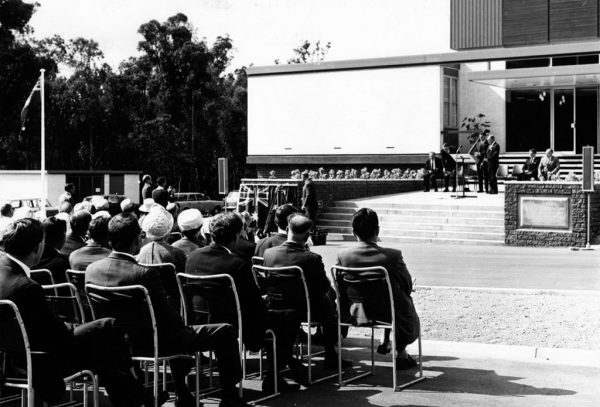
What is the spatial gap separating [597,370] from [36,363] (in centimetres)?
543

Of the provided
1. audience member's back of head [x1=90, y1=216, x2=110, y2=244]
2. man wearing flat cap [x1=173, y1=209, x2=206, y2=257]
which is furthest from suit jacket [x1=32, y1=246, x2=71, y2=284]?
man wearing flat cap [x1=173, y1=209, x2=206, y2=257]

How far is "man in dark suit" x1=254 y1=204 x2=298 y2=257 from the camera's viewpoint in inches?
338

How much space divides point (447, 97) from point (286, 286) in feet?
106

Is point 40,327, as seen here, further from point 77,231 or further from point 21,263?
point 77,231

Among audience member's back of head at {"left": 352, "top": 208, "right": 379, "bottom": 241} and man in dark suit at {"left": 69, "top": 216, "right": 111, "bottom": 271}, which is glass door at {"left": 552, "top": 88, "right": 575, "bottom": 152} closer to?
audience member's back of head at {"left": 352, "top": 208, "right": 379, "bottom": 241}

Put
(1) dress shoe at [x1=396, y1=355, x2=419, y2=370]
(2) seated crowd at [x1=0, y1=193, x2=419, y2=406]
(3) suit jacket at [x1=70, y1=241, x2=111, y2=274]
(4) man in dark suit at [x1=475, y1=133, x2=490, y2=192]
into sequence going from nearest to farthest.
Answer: (2) seated crowd at [x1=0, y1=193, x2=419, y2=406] < (3) suit jacket at [x1=70, y1=241, x2=111, y2=274] < (1) dress shoe at [x1=396, y1=355, x2=419, y2=370] < (4) man in dark suit at [x1=475, y1=133, x2=490, y2=192]

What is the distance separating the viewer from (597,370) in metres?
8.15

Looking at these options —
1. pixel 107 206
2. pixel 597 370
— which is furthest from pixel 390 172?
pixel 597 370

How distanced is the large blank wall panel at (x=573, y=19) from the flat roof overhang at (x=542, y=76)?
4.60m

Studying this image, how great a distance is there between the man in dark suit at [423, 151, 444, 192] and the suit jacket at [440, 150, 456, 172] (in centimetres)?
43

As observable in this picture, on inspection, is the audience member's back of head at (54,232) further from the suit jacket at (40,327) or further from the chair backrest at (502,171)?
the chair backrest at (502,171)

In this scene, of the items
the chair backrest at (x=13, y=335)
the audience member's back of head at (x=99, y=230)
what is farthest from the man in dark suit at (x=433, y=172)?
the chair backrest at (x=13, y=335)

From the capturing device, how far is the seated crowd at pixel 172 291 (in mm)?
5324

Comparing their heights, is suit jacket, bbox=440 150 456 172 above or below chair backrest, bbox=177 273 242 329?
above
